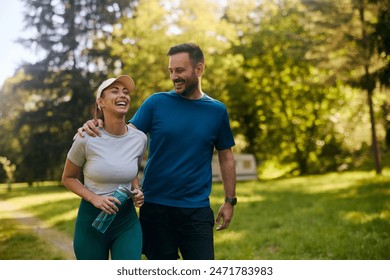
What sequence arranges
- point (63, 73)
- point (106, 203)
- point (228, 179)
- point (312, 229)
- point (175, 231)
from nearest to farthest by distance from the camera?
point (106, 203) → point (175, 231) → point (228, 179) → point (312, 229) → point (63, 73)

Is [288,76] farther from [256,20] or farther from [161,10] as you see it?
[161,10]

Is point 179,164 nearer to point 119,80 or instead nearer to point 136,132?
point 136,132

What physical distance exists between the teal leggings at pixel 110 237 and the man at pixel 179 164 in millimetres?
319

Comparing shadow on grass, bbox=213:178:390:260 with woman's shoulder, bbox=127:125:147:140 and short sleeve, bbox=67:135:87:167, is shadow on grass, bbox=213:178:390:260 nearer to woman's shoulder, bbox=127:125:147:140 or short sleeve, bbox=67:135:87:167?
woman's shoulder, bbox=127:125:147:140

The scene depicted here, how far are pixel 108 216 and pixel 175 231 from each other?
26.4 inches

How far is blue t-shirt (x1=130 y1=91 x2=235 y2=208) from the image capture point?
131 inches

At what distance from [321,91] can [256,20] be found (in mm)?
6336

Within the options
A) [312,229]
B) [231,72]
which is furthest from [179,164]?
[231,72]

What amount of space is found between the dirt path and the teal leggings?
431 centimetres

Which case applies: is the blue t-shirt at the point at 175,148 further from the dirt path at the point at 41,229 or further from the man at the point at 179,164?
the dirt path at the point at 41,229

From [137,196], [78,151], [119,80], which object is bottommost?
[137,196]

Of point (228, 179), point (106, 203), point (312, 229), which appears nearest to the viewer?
point (106, 203)

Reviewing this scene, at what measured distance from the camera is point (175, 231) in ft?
11.2

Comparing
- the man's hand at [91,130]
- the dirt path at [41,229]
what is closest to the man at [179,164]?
the man's hand at [91,130]
